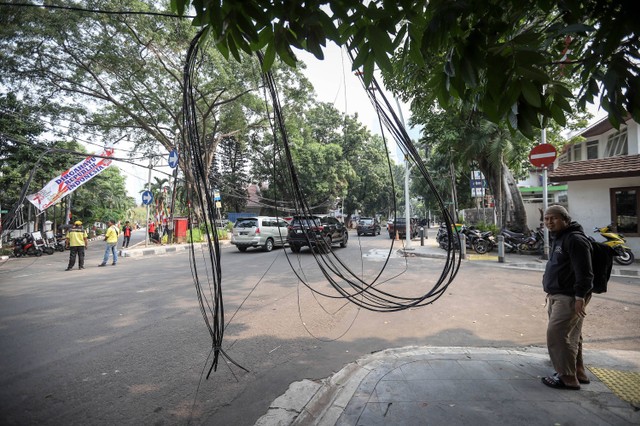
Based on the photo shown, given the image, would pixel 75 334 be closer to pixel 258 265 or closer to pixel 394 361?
pixel 394 361

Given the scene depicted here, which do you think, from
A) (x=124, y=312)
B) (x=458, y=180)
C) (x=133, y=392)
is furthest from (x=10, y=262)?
(x=458, y=180)

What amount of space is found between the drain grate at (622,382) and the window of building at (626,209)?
9926mm

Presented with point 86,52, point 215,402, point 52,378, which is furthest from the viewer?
point 86,52

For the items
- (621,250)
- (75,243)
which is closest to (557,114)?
(621,250)

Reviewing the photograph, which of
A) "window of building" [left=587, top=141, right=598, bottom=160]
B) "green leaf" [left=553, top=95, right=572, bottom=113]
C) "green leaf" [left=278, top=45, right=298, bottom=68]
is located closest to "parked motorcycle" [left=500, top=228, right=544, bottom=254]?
"window of building" [left=587, top=141, right=598, bottom=160]

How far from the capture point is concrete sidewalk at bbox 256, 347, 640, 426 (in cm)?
239

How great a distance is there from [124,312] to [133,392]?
2897mm

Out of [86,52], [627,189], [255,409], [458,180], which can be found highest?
[86,52]

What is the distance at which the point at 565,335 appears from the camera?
281 cm

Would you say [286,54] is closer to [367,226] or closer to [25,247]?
[25,247]

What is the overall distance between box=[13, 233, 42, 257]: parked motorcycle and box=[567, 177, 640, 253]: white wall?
856 inches

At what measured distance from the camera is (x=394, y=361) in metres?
3.36

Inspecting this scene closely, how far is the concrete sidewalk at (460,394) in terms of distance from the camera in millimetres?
2395

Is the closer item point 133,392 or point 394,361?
point 133,392
